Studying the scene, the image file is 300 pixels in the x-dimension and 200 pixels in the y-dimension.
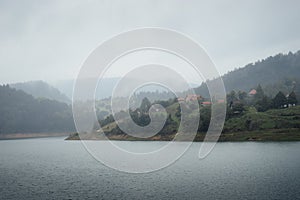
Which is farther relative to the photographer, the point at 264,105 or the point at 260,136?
the point at 264,105

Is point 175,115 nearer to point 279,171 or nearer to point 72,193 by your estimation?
point 279,171

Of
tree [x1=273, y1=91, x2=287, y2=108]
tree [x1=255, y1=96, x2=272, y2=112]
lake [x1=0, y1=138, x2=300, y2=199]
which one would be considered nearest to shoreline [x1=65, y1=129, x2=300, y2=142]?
tree [x1=255, y1=96, x2=272, y2=112]

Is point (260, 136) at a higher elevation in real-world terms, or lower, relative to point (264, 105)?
lower

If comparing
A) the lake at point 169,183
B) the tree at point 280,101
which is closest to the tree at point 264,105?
the tree at point 280,101

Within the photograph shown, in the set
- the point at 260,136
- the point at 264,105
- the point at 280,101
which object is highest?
the point at 280,101

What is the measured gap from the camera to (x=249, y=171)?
51.9 m

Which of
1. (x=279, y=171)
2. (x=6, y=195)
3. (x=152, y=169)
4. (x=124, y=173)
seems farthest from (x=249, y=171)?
(x=6, y=195)

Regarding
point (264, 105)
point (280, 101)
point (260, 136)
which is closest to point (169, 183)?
point (260, 136)

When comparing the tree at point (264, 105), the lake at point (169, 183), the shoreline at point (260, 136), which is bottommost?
the lake at point (169, 183)

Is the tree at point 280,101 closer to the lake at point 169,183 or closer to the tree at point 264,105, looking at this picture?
the tree at point 264,105

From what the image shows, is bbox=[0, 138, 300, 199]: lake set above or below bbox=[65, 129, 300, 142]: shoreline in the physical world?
below

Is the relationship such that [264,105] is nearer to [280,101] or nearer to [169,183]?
[280,101]

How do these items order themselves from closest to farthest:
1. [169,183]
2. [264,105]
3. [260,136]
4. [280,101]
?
[169,183], [260,136], [280,101], [264,105]

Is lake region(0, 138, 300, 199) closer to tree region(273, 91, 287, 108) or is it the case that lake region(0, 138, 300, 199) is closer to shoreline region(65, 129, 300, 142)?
shoreline region(65, 129, 300, 142)
